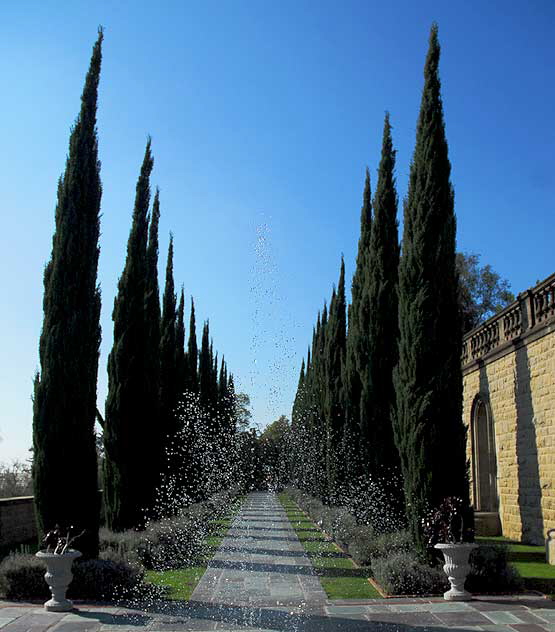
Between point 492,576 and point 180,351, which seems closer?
point 492,576

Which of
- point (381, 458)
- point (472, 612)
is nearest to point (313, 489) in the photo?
point (381, 458)

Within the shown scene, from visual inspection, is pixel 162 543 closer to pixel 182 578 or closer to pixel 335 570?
pixel 182 578

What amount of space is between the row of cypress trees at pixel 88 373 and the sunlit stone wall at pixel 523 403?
7.99m

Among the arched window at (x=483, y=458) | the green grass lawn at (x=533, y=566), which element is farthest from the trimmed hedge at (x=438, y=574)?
the arched window at (x=483, y=458)

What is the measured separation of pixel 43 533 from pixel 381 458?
7545mm

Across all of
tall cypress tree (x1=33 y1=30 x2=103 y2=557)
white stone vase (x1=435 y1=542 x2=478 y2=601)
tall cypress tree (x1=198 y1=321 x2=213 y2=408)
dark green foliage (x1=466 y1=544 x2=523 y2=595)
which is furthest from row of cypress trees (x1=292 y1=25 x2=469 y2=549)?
tall cypress tree (x1=198 y1=321 x2=213 y2=408)

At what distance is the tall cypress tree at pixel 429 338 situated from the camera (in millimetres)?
9938

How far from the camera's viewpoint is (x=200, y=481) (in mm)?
22344

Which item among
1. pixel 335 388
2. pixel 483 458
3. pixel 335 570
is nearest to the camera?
pixel 335 570

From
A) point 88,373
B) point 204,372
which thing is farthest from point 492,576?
point 204,372

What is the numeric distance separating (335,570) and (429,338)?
436 cm

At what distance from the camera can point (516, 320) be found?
1399 cm

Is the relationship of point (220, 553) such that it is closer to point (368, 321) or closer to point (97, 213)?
point (368, 321)

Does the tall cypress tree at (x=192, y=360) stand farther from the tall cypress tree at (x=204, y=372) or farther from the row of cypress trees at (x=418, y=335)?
the row of cypress trees at (x=418, y=335)
